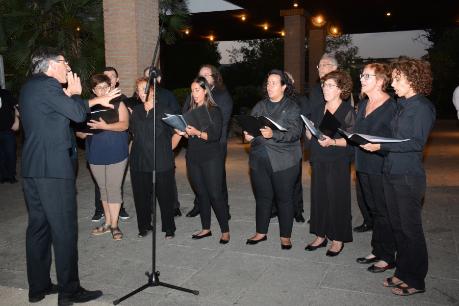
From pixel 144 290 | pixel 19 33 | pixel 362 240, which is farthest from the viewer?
pixel 19 33

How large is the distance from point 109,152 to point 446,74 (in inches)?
1050

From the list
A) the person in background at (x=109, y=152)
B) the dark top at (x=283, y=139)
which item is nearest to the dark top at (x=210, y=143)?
the dark top at (x=283, y=139)

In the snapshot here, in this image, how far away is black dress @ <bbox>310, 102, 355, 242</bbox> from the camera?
4781 millimetres

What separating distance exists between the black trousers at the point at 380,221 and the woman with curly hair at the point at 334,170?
0.88 ft

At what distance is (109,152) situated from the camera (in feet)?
18.0

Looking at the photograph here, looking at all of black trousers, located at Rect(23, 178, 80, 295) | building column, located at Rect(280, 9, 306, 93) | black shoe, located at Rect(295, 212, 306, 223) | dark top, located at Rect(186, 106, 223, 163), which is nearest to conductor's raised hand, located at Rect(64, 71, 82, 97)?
black trousers, located at Rect(23, 178, 80, 295)

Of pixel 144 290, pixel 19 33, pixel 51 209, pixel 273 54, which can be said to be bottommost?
pixel 144 290

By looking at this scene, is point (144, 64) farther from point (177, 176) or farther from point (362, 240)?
point (362, 240)

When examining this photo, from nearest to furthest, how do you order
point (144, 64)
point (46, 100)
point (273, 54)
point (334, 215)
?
point (46, 100), point (334, 215), point (144, 64), point (273, 54)

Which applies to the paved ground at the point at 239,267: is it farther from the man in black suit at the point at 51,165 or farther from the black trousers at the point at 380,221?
the man in black suit at the point at 51,165

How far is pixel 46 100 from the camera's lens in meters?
3.59

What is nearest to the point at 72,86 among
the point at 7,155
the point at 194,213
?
the point at 194,213

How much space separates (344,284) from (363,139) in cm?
137

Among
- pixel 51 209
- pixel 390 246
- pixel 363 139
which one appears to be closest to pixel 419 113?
pixel 363 139
